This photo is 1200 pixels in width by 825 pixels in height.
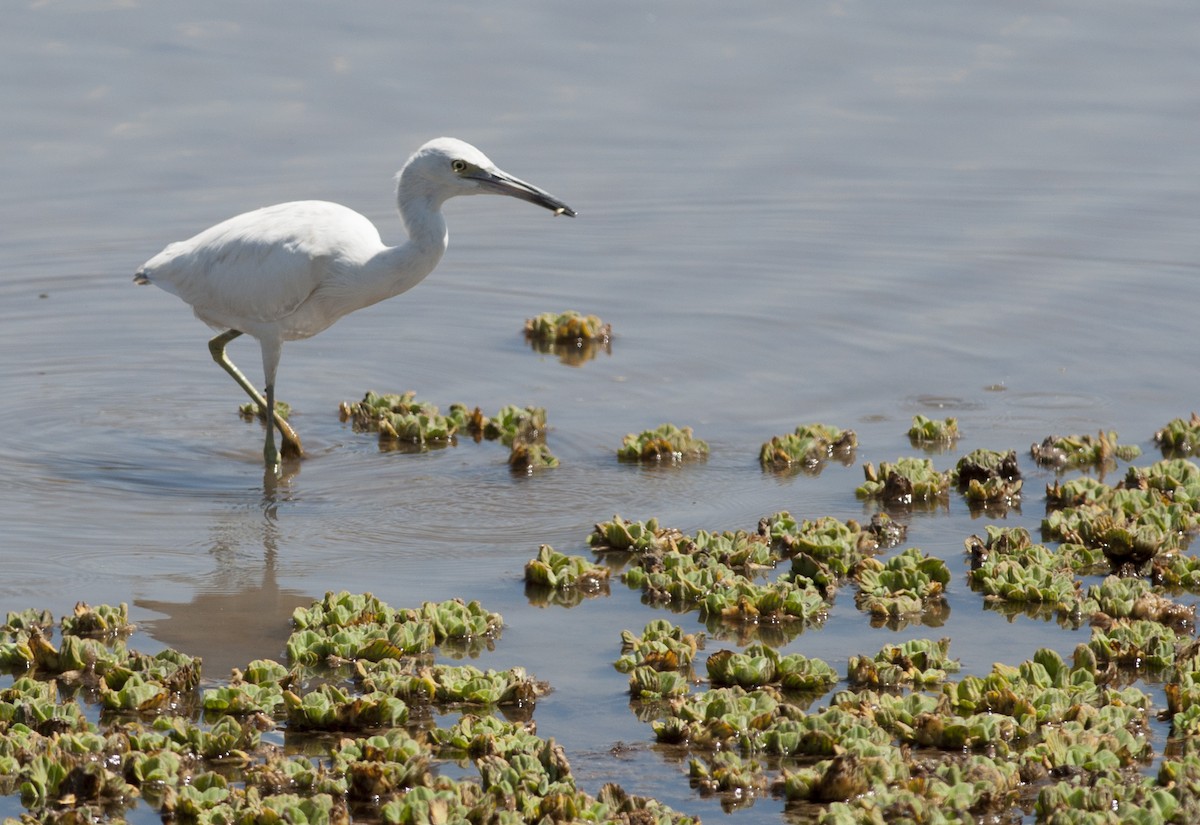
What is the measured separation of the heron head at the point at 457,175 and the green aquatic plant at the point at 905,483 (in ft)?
6.13

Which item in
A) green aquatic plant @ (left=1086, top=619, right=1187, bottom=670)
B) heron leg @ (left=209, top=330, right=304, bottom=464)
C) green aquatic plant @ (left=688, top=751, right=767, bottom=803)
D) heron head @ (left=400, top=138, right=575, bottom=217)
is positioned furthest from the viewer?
heron leg @ (left=209, top=330, right=304, bottom=464)

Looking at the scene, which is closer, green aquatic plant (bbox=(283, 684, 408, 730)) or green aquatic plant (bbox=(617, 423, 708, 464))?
green aquatic plant (bbox=(283, 684, 408, 730))

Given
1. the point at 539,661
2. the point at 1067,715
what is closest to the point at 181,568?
the point at 539,661

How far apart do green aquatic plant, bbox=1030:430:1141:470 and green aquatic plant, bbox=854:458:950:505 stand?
0.63 m

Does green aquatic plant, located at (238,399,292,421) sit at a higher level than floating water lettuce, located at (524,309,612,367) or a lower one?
lower

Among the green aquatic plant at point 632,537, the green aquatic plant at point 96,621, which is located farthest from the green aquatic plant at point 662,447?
the green aquatic plant at point 96,621

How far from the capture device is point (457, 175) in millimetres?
8008

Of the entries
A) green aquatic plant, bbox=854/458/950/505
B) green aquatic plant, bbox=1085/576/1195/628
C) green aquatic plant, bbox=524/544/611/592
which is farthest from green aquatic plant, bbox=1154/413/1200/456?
green aquatic plant, bbox=524/544/611/592

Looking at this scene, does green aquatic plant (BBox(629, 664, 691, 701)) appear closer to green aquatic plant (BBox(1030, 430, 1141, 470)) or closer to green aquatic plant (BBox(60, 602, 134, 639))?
green aquatic plant (BBox(60, 602, 134, 639))

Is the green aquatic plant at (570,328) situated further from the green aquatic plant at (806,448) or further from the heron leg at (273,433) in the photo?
the green aquatic plant at (806,448)

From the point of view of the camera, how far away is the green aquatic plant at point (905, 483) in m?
7.23

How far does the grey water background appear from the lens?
6.73 metres

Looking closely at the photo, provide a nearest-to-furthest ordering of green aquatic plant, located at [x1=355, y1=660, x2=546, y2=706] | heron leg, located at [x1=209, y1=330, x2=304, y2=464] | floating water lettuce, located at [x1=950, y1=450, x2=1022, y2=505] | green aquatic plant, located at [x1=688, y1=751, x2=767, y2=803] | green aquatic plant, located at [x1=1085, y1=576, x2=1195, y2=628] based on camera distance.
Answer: green aquatic plant, located at [x1=688, y1=751, x2=767, y2=803], green aquatic plant, located at [x1=355, y1=660, x2=546, y2=706], green aquatic plant, located at [x1=1085, y1=576, x2=1195, y2=628], floating water lettuce, located at [x1=950, y1=450, x2=1022, y2=505], heron leg, located at [x1=209, y1=330, x2=304, y2=464]

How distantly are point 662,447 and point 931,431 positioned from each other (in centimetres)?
129
